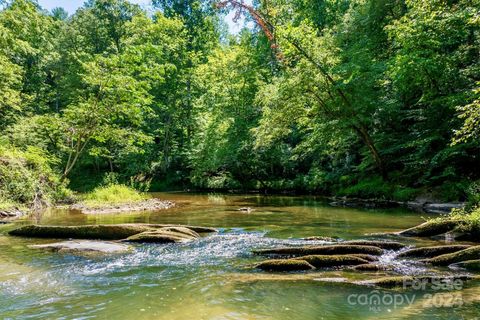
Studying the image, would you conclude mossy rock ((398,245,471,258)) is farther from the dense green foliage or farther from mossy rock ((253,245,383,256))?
the dense green foliage

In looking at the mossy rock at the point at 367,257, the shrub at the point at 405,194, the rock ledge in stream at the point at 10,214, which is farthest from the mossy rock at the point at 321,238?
the rock ledge in stream at the point at 10,214

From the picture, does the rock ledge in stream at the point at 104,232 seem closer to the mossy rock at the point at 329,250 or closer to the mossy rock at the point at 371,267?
the mossy rock at the point at 329,250

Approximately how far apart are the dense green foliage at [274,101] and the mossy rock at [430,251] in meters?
2.17

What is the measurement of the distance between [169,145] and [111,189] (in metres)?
17.0

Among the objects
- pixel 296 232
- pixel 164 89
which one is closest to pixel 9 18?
pixel 296 232

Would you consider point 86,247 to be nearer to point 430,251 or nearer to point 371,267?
point 371,267

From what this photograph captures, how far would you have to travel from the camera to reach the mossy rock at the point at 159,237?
9.44m

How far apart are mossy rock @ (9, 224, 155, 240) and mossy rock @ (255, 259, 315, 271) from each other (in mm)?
4599

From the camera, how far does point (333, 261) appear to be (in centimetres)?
680

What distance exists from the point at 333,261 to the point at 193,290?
2.75 metres

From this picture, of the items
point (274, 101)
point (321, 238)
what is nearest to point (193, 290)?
point (321, 238)

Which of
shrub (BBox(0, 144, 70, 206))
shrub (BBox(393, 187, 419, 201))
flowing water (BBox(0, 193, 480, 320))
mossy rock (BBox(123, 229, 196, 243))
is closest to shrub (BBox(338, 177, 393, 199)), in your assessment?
shrub (BBox(393, 187, 419, 201))

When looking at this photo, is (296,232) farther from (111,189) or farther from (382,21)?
(382,21)

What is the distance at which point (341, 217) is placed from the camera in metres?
13.3
